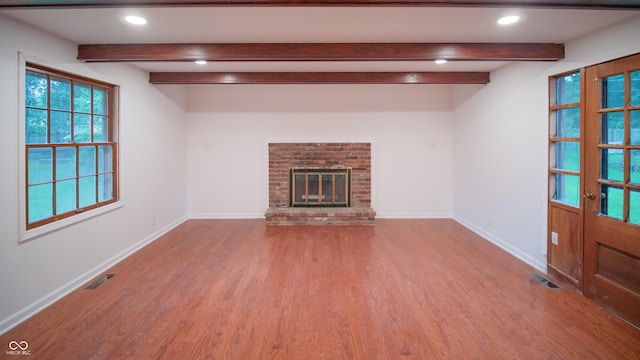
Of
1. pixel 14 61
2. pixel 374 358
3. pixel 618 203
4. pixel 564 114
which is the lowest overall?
pixel 374 358

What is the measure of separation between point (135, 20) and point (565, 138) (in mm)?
4013

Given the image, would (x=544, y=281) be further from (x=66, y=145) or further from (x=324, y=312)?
(x=66, y=145)

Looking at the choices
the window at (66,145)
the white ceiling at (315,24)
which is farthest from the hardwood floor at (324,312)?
the white ceiling at (315,24)

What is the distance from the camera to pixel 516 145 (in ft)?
14.3

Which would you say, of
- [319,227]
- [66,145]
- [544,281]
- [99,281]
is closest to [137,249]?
[99,281]

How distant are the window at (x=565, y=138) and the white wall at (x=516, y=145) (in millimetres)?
83

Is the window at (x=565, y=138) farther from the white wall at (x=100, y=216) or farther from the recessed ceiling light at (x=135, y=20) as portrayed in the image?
the white wall at (x=100, y=216)

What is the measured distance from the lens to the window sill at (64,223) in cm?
290

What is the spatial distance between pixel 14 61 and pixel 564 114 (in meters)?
4.82

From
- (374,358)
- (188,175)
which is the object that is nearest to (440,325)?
(374,358)

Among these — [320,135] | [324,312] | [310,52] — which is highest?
[310,52]

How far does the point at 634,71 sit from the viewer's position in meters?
2.75

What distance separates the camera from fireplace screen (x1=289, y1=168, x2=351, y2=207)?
21.0ft

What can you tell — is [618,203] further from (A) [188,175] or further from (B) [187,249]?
(A) [188,175]
